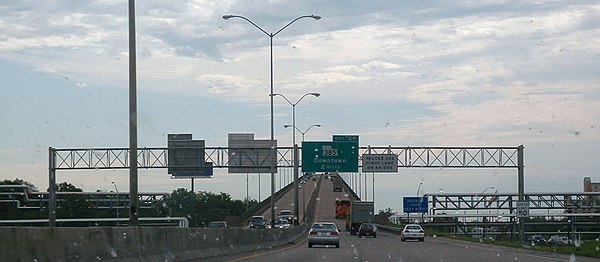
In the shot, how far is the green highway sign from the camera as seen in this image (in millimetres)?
73375

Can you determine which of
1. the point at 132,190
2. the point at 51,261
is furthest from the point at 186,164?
the point at 51,261

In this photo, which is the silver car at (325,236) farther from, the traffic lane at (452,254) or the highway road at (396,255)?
the traffic lane at (452,254)

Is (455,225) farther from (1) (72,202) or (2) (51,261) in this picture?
(2) (51,261)

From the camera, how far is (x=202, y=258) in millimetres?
32094

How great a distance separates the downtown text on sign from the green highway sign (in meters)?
5.20

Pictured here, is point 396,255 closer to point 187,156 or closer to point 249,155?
point 187,156

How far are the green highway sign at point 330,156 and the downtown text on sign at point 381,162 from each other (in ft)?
17.1

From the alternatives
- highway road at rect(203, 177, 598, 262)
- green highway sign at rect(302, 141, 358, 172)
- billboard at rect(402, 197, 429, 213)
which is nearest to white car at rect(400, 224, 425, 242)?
green highway sign at rect(302, 141, 358, 172)

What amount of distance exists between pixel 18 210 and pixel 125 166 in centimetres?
1305

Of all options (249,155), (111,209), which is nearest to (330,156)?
(249,155)

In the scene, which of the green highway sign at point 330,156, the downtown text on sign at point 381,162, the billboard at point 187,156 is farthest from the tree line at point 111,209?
the downtown text on sign at point 381,162

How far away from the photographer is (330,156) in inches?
2911

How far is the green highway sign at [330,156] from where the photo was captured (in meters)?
73.4

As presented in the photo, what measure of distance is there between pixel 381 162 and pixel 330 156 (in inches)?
273
